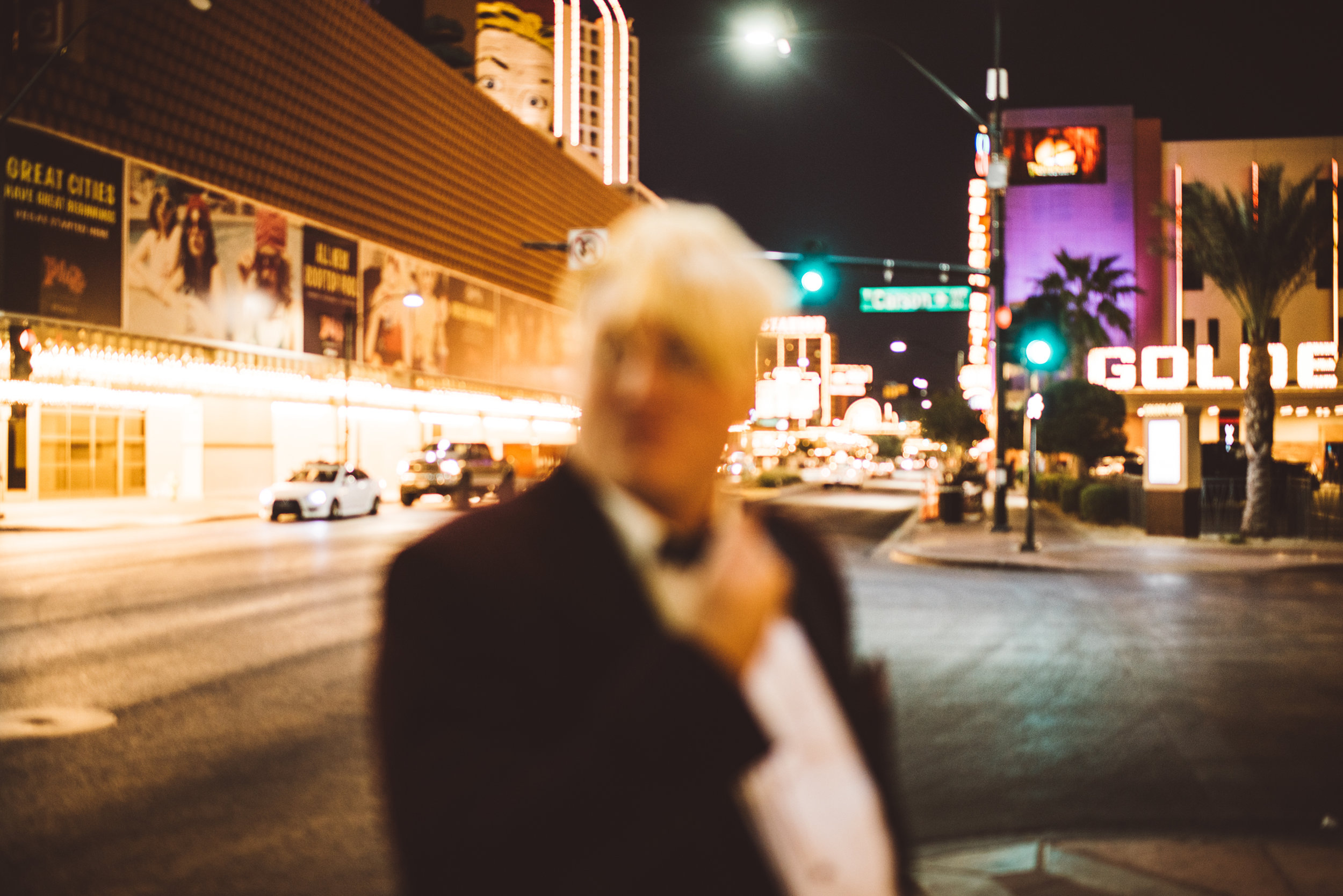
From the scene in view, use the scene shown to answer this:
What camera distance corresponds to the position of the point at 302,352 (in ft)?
143

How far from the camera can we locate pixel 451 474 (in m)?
34.3

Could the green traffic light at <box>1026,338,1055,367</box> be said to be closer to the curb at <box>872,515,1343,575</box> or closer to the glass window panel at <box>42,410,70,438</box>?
the curb at <box>872,515,1343,575</box>

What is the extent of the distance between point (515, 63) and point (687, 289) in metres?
116

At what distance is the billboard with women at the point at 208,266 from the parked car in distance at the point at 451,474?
949 cm

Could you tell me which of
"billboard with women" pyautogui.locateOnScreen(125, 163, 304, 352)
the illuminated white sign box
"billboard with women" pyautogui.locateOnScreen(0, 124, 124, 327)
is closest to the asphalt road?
"billboard with women" pyautogui.locateOnScreen(0, 124, 124, 327)

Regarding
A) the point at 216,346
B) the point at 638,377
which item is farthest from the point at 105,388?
the point at 638,377

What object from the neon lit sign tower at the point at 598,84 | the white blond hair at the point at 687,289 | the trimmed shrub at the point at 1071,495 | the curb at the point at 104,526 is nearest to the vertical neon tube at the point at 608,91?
the neon lit sign tower at the point at 598,84

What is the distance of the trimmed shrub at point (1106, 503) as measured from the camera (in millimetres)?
26422

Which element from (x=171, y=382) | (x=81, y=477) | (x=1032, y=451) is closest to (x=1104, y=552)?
(x=1032, y=451)

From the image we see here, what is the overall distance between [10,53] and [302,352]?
52.4ft

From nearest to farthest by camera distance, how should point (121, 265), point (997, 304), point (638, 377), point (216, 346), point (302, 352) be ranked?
1. point (638, 377)
2. point (997, 304)
3. point (121, 265)
4. point (216, 346)
5. point (302, 352)

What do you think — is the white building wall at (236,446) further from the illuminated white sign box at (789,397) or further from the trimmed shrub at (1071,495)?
the illuminated white sign box at (789,397)

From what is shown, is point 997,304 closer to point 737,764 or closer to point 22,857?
point 22,857

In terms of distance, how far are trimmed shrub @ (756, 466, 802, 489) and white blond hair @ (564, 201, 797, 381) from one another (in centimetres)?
5332
